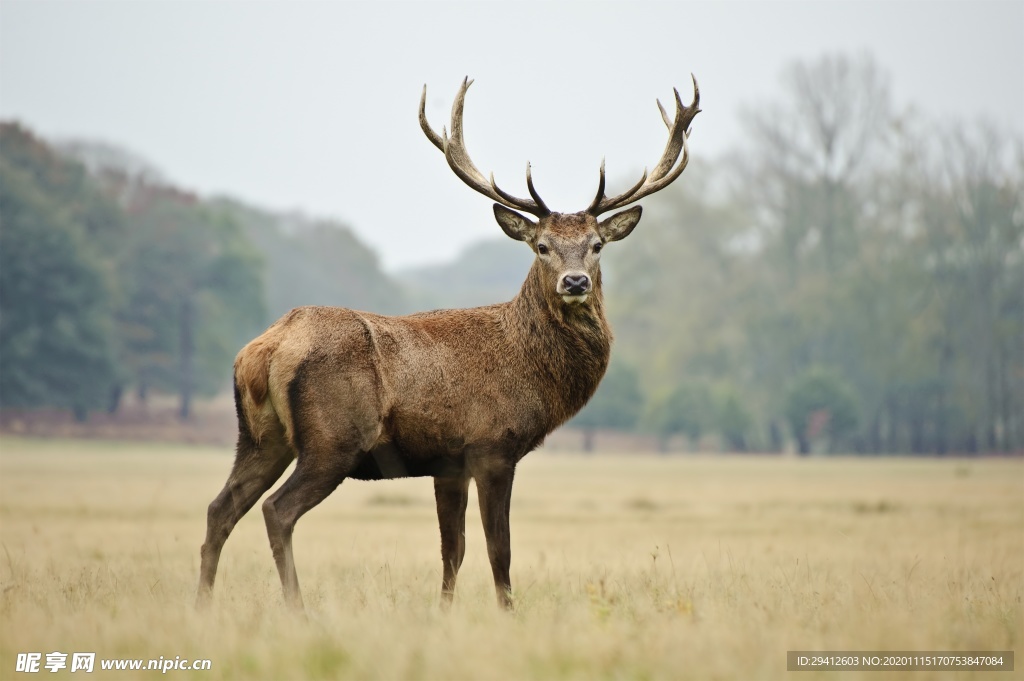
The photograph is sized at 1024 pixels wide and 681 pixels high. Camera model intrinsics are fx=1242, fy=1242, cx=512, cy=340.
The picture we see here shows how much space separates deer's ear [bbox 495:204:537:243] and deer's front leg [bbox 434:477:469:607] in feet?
6.20

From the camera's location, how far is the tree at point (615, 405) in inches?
2446

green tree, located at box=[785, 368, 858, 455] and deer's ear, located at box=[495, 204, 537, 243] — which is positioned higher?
deer's ear, located at box=[495, 204, 537, 243]

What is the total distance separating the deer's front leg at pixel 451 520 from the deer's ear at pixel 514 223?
189 centimetres

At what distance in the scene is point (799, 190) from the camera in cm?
6394

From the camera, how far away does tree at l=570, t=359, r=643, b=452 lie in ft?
204

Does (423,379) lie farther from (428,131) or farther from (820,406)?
(820,406)

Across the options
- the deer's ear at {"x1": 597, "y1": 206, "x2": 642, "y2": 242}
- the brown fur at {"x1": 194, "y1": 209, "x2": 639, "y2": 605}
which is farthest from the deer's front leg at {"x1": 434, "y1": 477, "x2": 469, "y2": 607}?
the deer's ear at {"x1": 597, "y1": 206, "x2": 642, "y2": 242}

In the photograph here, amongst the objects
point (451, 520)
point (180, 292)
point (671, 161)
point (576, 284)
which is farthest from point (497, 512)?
point (180, 292)

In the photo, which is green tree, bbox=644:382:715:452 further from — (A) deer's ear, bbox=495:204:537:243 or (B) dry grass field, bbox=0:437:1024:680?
(A) deer's ear, bbox=495:204:537:243

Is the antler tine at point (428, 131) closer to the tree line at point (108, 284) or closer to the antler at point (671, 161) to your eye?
the antler at point (671, 161)

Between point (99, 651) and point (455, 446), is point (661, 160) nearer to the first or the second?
point (455, 446)

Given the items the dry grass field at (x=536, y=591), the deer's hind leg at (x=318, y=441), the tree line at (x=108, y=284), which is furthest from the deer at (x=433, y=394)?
the tree line at (x=108, y=284)

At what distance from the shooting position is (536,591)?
9055mm

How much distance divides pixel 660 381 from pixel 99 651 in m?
59.7
